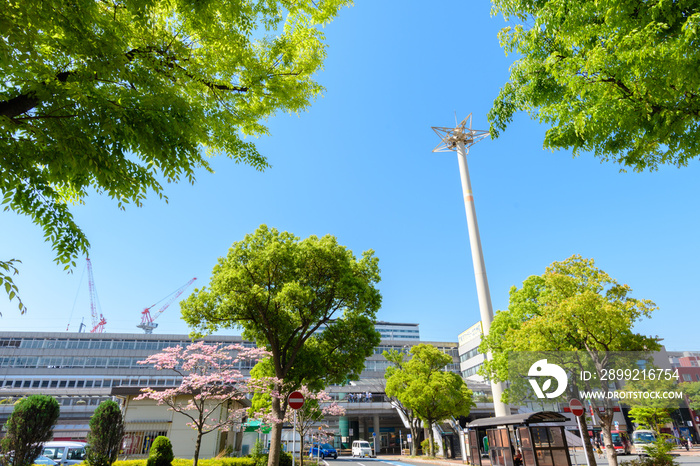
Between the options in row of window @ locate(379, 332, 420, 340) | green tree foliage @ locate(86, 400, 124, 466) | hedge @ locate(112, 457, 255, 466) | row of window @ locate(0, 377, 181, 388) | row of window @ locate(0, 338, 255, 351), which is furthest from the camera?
row of window @ locate(379, 332, 420, 340)

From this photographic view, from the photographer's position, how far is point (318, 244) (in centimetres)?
1797

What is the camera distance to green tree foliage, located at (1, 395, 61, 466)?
11.5 meters

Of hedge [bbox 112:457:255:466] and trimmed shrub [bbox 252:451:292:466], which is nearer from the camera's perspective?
hedge [bbox 112:457:255:466]

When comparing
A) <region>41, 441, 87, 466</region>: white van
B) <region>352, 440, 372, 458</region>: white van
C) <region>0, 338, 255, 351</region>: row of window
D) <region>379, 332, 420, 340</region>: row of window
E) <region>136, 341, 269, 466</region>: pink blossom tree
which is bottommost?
<region>352, 440, 372, 458</region>: white van

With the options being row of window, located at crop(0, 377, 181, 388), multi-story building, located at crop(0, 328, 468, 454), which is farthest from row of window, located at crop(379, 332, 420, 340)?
row of window, located at crop(0, 377, 181, 388)

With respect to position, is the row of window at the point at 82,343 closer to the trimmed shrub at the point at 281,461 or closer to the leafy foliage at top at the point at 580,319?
the trimmed shrub at the point at 281,461

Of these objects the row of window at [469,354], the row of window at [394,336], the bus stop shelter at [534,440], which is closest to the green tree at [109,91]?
the bus stop shelter at [534,440]

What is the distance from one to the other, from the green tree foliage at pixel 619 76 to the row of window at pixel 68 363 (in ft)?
212

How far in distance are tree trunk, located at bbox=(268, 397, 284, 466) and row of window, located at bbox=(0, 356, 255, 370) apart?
5091cm

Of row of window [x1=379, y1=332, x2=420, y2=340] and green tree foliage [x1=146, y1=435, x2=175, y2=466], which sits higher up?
row of window [x1=379, y1=332, x2=420, y2=340]

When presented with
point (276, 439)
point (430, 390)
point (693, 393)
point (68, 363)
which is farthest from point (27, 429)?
point (693, 393)

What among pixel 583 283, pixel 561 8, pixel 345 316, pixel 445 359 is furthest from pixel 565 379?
pixel 445 359

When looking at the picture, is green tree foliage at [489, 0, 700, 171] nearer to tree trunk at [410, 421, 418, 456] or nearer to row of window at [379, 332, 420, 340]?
tree trunk at [410, 421, 418, 456]

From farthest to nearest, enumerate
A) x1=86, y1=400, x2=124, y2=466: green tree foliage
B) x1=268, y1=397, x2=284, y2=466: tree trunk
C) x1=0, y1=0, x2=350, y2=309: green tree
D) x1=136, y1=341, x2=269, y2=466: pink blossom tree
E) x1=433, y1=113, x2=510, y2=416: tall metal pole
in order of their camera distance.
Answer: x1=433, y1=113, x2=510, y2=416: tall metal pole → x1=268, y1=397, x2=284, y2=466: tree trunk → x1=136, y1=341, x2=269, y2=466: pink blossom tree → x1=86, y1=400, x2=124, y2=466: green tree foliage → x1=0, y1=0, x2=350, y2=309: green tree
